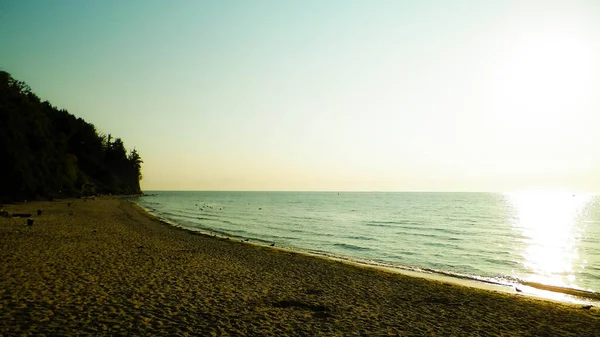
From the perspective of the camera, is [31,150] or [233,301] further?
[31,150]

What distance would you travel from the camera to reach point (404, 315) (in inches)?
510

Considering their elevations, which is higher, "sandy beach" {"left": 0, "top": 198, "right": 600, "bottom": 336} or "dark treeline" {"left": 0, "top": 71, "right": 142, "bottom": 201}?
"dark treeline" {"left": 0, "top": 71, "right": 142, "bottom": 201}

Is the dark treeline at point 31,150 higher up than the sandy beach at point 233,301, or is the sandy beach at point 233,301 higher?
the dark treeline at point 31,150

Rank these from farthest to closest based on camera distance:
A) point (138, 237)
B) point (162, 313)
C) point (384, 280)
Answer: point (138, 237)
point (384, 280)
point (162, 313)

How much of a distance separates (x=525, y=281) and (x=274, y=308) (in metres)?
18.0

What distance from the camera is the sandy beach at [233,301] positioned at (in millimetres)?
10453

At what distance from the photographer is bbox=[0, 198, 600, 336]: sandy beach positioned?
34.3 feet

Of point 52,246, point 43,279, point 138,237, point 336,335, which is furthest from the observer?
point 138,237

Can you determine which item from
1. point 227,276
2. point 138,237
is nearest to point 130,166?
point 138,237

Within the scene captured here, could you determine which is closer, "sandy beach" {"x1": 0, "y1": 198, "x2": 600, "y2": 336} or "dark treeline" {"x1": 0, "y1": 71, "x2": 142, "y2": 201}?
"sandy beach" {"x1": 0, "y1": 198, "x2": 600, "y2": 336}

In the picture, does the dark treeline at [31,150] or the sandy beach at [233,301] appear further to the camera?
the dark treeline at [31,150]

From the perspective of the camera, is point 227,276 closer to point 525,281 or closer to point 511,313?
point 511,313

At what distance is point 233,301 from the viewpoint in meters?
13.3

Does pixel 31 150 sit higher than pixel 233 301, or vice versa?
pixel 31 150
